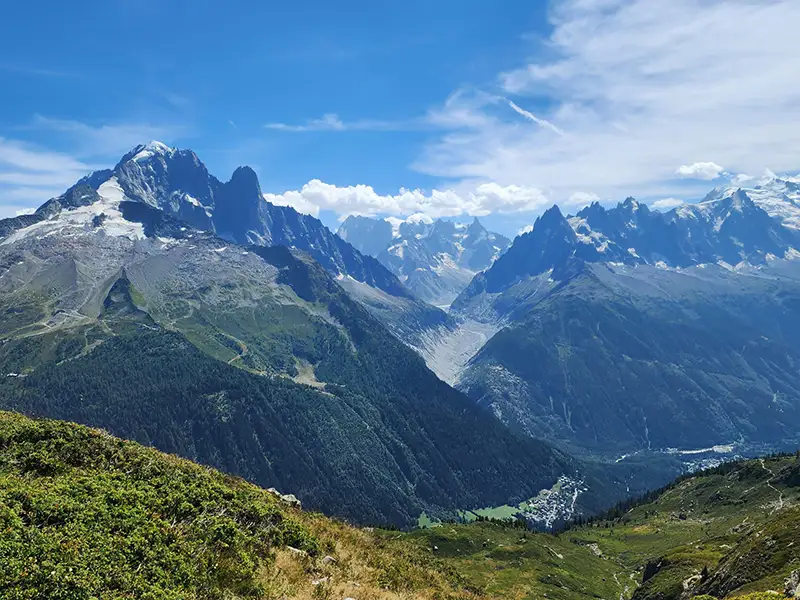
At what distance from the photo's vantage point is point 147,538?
25.2m

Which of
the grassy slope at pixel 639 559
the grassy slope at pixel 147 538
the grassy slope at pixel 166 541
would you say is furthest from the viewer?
the grassy slope at pixel 639 559

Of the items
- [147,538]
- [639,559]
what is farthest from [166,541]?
[639,559]

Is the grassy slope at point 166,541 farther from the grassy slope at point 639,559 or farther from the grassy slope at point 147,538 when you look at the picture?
the grassy slope at point 639,559

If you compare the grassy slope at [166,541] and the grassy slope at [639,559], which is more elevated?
the grassy slope at [166,541]

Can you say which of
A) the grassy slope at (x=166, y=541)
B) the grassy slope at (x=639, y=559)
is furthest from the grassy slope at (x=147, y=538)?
the grassy slope at (x=639, y=559)

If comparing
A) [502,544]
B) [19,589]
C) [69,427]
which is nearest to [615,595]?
[502,544]

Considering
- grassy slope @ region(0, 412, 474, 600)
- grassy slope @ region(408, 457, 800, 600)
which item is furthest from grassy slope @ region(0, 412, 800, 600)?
grassy slope @ region(408, 457, 800, 600)

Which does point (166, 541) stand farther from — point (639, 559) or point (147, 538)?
point (639, 559)

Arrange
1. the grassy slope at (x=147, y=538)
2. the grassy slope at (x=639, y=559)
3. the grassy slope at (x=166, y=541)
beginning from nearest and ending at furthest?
the grassy slope at (x=147, y=538) < the grassy slope at (x=166, y=541) < the grassy slope at (x=639, y=559)

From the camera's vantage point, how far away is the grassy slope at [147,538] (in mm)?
20766

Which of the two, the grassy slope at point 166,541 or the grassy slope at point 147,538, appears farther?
the grassy slope at point 166,541

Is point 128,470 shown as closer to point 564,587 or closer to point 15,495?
point 15,495

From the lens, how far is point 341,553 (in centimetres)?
3631

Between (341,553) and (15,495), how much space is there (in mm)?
20859
